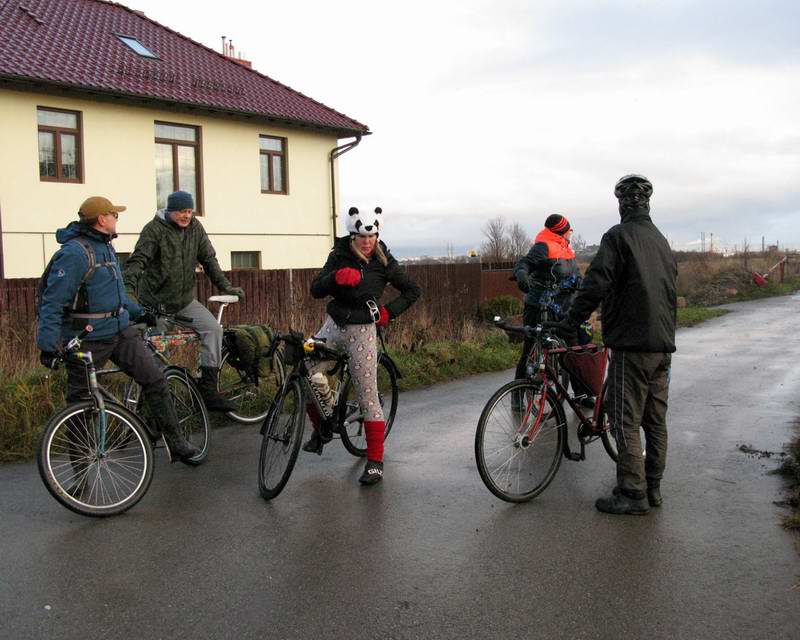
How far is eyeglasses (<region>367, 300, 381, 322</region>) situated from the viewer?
5551 millimetres

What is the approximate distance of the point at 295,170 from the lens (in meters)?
25.0

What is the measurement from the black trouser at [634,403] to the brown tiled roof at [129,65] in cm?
1677

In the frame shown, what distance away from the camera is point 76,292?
16.6ft

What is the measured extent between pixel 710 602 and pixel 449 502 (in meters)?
1.86

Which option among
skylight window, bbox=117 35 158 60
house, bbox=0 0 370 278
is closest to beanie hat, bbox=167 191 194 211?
house, bbox=0 0 370 278

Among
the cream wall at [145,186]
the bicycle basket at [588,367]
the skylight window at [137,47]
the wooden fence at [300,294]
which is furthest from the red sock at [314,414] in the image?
the skylight window at [137,47]

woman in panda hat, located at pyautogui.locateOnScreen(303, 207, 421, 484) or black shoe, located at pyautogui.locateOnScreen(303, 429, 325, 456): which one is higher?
woman in panda hat, located at pyautogui.locateOnScreen(303, 207, 421, 484)

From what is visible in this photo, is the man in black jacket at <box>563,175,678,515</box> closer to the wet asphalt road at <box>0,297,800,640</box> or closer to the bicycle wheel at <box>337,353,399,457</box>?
the wet asphalt road at <box>0,297,800,640</box>

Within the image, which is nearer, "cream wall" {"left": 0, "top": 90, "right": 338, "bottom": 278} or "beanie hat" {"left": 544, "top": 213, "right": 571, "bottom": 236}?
"beanie hat" {"left": 544, "top": 213, "right": 571, "bottom": 236}

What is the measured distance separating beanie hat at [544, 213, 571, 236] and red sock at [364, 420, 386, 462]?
323 cm

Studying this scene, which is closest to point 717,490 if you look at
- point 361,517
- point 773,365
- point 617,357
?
point 617,357

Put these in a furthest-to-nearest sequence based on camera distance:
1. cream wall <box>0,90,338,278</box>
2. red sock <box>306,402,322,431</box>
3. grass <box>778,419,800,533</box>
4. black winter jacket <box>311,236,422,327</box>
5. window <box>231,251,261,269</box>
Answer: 1. window <box>231,251,261,269</box>
2. cream wall <box>0,90,338,278</box>
3. red sock <box>306,402,322,431</box>
4. black winter jacket <box>311,236,422,327</box>
5. grass <box>778,419,800,533</box>

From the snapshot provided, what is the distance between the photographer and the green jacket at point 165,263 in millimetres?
6609

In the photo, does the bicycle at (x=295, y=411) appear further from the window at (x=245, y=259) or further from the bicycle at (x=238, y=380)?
the window at (x=245, y=259)
